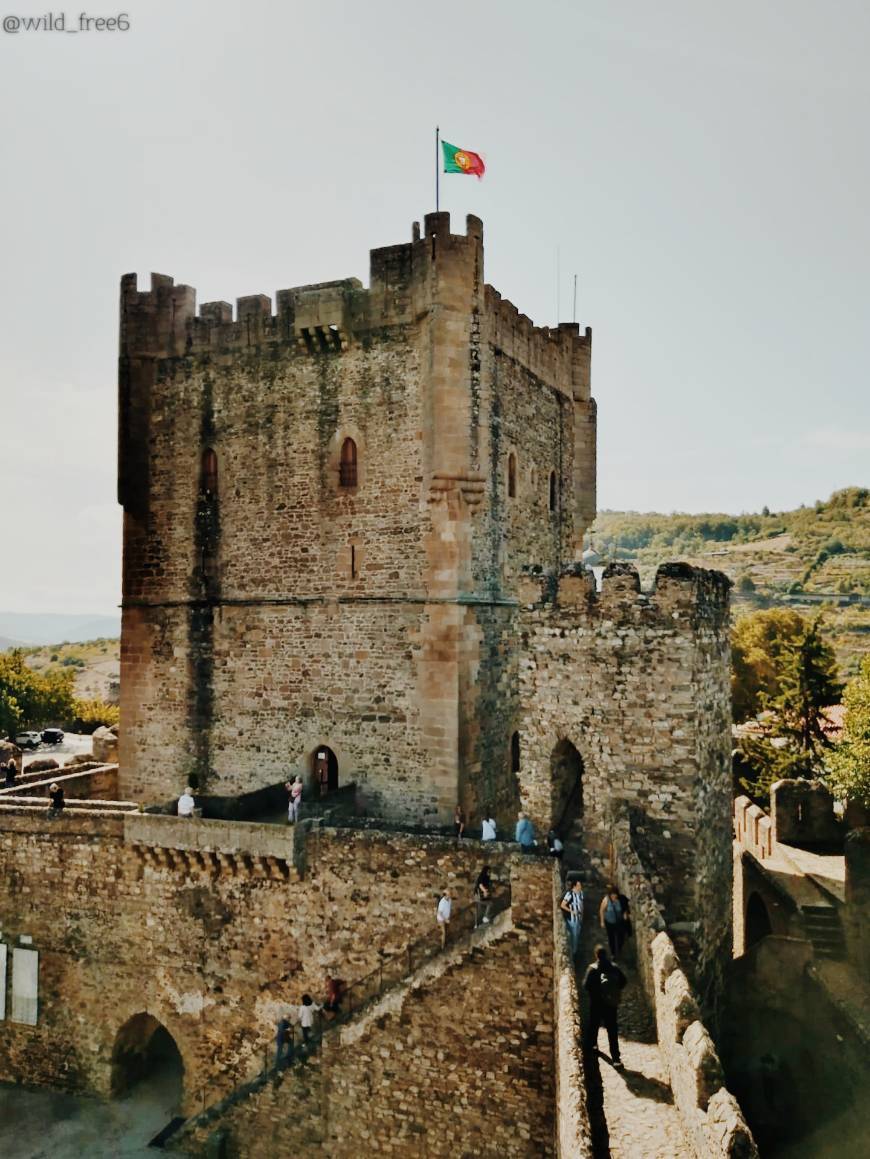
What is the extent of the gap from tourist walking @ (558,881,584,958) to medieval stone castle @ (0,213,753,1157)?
28 cm

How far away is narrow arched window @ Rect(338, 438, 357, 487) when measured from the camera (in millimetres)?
19219

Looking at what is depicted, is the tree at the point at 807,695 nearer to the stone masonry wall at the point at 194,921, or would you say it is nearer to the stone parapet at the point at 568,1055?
the stone masonry wall at the point at 194,921

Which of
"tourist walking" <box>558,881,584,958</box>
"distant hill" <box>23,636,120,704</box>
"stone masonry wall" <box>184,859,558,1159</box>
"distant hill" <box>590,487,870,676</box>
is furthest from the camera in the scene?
"distant hill" <box>23,636,120,704</box>

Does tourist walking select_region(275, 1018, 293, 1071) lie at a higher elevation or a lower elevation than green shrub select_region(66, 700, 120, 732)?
lower

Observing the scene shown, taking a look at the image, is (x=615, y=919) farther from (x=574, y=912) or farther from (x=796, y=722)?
(x=796, y=722)

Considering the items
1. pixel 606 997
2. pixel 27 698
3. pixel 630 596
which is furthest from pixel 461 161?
pixel 27 698

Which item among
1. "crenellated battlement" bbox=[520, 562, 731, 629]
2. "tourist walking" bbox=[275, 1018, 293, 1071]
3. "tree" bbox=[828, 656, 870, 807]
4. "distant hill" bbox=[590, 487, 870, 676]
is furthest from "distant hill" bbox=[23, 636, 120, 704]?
"crenellated battlement" bbox=[520, 562, 731, 629]

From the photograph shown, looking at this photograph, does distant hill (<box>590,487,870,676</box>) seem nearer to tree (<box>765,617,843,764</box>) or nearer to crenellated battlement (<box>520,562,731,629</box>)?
tree (<box>765,617,843,764</box>)

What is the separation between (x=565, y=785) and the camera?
14844 mm

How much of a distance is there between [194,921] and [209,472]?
9.92m

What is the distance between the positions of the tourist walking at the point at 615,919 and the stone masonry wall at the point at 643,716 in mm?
1250

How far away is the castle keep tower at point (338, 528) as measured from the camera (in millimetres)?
18078

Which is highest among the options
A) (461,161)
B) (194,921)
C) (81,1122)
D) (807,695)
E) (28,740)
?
(461,161)

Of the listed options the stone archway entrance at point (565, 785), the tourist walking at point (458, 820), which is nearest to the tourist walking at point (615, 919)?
the stone archway entrance at point (565, 785)
